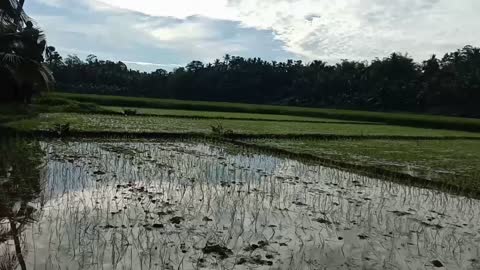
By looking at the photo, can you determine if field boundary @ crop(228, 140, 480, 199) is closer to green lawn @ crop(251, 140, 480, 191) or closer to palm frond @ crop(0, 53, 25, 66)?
green lawn @ crop(251, 140, 480, 191)

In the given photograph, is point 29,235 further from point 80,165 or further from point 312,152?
point 312,152

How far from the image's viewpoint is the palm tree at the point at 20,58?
17984 millimetres

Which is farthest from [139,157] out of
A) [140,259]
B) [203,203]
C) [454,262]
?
[454,262]

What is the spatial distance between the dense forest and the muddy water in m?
41.9

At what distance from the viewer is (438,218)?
6637mm

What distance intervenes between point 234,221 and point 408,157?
9.11m

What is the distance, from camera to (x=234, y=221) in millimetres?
5828

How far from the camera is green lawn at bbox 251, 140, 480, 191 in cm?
1041

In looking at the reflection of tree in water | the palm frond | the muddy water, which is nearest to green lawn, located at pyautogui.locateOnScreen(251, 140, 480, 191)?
the muddy water

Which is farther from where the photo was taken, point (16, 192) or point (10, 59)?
point (10, 59)

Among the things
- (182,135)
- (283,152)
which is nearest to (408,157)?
(283,152)

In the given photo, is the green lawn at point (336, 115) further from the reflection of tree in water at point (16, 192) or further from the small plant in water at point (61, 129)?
the reflection of tree in water at point (16, 192)

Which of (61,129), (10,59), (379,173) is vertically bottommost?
(379,173)

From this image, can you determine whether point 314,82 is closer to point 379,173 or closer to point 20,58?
point 20,58
